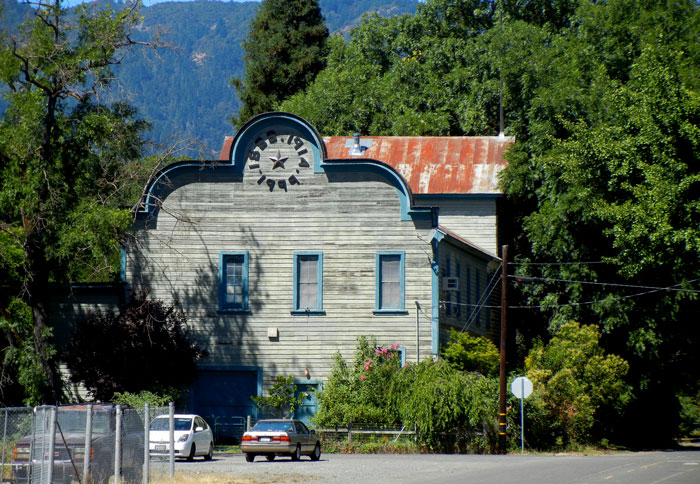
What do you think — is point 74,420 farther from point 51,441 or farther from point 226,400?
point 226,400

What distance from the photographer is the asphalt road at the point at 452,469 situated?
71.7ft

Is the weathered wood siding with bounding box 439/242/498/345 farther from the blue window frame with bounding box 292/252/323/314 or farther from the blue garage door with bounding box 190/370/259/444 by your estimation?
the blue garage door with bounding box 190/370/259/444

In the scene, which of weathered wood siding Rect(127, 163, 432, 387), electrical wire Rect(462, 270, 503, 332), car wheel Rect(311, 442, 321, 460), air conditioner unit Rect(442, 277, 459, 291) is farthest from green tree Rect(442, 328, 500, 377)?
car wheel Rect(311, 442, 321, 460)

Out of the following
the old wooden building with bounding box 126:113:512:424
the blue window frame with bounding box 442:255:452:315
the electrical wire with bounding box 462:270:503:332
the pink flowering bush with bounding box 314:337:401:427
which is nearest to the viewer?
the pink flowering bush with bounding box 314:337:401:427

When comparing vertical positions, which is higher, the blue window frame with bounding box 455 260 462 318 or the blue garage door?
the blue window frame with bounding box 455 260 462 318

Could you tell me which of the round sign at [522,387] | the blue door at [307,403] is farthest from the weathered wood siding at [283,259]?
the round sign at [522,387]

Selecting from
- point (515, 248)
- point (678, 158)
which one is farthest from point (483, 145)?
point (678, 158)

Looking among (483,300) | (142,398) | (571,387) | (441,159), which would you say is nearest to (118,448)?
(142,398)

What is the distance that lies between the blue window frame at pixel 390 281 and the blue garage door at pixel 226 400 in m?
5.17

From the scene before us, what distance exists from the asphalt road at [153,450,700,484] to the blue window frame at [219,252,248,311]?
21.1 ft

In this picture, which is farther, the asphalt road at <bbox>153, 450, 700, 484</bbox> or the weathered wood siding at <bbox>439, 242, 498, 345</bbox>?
the weathered wood siding at <bbox>439, 242, 498, 345</bbox>

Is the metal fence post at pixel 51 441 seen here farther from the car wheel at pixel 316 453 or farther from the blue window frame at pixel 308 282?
the blue window frame at pixel 308 282

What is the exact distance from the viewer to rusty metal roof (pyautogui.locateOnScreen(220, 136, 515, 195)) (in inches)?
1810

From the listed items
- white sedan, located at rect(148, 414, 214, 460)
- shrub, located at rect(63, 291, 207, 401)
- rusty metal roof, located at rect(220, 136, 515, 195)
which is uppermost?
rusty metal roof, located at rect(220, 136, 515, 195)
